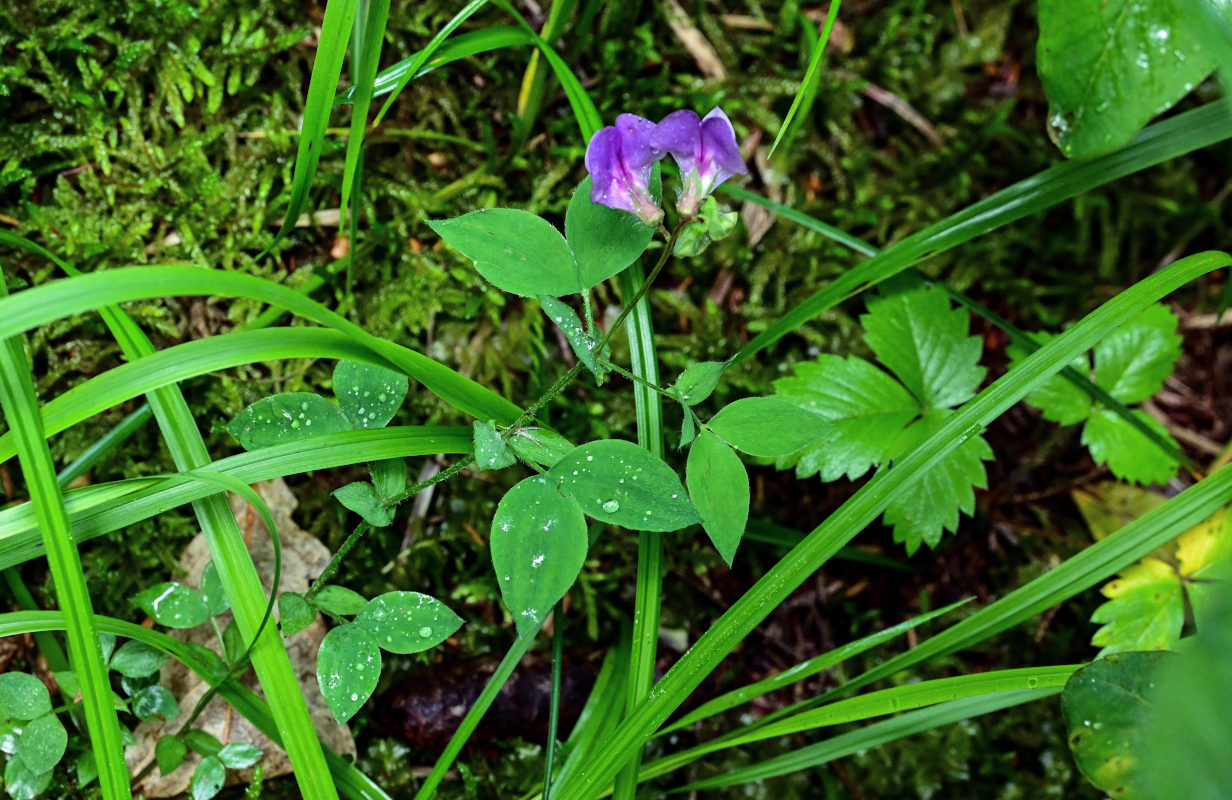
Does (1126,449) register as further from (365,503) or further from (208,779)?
(208,779)

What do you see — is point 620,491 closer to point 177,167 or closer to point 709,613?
point 709,613

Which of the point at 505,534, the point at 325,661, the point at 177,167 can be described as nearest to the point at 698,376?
the point at 505,534

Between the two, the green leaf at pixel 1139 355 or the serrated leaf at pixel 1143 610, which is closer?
the serrated leaf at pixel 1143 610

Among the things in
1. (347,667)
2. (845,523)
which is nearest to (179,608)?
(347,667)

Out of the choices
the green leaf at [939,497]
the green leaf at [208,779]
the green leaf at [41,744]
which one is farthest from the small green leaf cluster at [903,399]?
the green leaf at [41,744]

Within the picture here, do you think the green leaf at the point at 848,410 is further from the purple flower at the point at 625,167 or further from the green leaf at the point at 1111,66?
the purple flower at the point at 625,167

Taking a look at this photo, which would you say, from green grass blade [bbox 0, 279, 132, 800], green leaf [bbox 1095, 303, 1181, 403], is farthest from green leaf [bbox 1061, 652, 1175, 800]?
green grass blade [bbox 0, 279, 132, 800]

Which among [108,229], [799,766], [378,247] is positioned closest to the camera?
[799,766]
